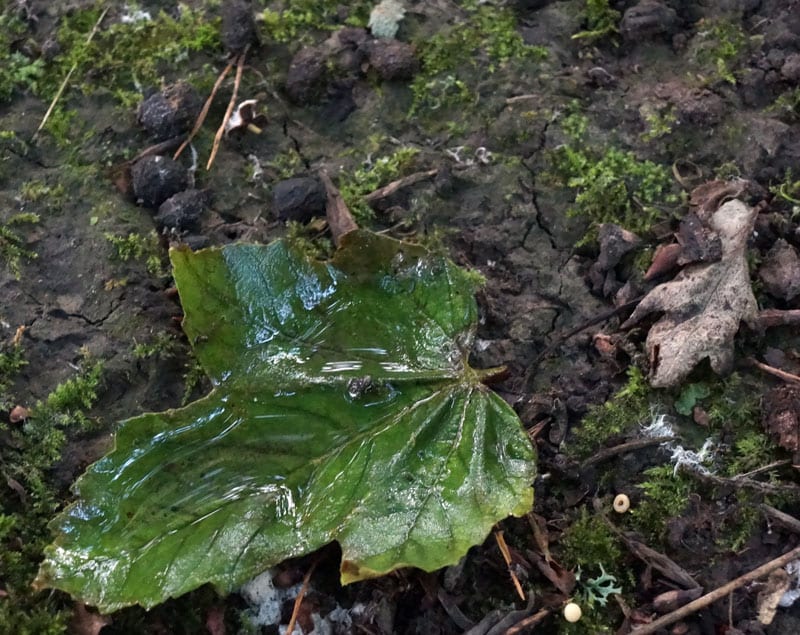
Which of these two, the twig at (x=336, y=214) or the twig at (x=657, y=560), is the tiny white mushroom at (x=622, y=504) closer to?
the twig at (x=657, y=560)

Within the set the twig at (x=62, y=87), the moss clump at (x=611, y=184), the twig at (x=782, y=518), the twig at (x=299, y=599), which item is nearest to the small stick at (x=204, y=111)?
the twig at (x=62, y=87)

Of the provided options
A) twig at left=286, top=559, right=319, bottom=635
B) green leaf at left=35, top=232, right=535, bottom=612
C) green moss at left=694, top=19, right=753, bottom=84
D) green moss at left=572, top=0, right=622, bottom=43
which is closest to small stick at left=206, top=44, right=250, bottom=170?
green leaf at left=35, top=232, right=535, bottom=612

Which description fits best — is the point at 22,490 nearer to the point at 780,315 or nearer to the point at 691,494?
the point at 691,494

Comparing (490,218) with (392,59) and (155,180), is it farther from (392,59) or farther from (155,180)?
(155,180)

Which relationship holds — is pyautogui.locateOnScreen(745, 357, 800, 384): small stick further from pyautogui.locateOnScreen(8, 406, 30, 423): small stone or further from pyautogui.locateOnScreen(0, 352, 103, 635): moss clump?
pyautogui.locateOnScreen(8, 406, 30, 423): small stone

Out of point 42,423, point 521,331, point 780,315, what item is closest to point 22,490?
point 42,423

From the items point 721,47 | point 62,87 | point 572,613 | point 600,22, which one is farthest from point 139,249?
point 721,47
